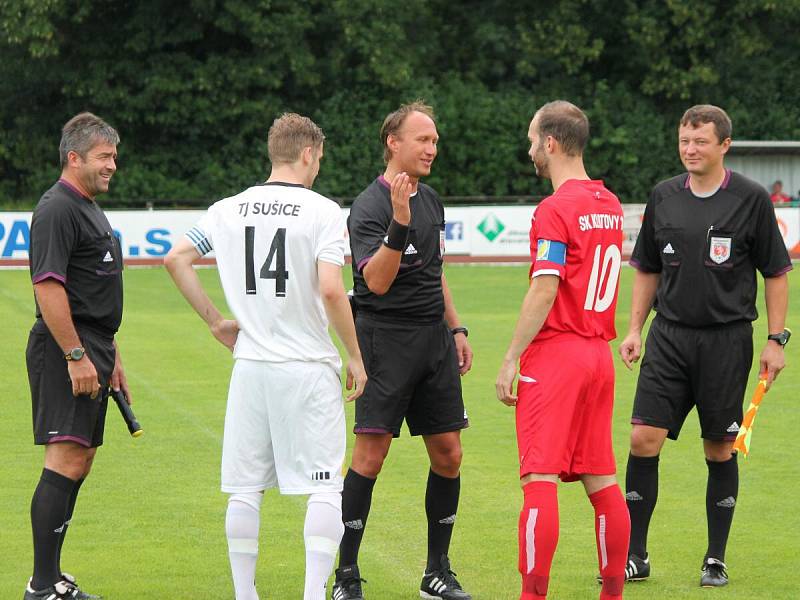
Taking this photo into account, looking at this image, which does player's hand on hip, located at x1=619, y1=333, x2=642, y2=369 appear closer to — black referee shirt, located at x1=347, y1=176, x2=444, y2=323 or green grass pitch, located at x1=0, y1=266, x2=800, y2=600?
green grass pitch, located at x1=0, y1=266, x2=800, y2=600

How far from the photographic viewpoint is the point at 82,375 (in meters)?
6.01

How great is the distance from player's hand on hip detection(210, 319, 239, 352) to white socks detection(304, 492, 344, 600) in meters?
0.75

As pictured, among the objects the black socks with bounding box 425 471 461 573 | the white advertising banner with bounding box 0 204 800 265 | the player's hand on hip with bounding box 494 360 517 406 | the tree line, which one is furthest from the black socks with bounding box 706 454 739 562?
the tree line

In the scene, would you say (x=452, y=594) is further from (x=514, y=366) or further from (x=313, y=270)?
(x=313, y=270)

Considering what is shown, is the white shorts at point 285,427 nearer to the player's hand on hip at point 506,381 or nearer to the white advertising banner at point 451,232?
the player's hand on hip at point 506,381

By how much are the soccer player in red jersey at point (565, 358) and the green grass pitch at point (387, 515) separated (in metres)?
0.78

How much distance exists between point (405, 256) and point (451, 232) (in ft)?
70.0

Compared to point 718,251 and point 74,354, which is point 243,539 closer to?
point 74,354

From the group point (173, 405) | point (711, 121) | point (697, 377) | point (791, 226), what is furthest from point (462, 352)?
point (791, 226)

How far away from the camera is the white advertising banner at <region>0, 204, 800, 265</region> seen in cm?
2595

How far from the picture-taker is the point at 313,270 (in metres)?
5.59

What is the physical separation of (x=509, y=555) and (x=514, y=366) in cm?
181

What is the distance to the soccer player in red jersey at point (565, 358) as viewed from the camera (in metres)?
5.68

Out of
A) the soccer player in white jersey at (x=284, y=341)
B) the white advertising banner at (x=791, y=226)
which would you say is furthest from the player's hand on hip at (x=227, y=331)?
the white advertising banner at (x=791, y=226)
